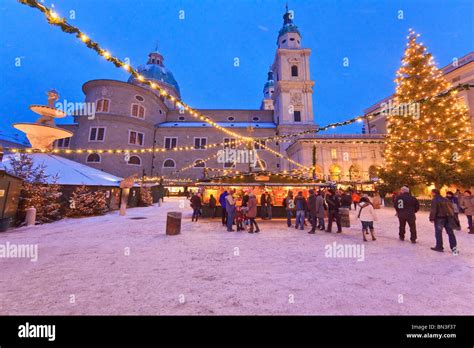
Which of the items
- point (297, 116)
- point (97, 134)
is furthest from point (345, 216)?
point (97, 134)

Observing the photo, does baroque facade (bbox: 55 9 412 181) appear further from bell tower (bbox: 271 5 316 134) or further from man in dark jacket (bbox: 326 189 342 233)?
man in dark jacket (bbox: 326 189 342 233)

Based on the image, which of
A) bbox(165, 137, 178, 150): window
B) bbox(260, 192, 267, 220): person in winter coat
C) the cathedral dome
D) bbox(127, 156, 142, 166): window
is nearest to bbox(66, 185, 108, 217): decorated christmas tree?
bbox(260, 192, 267, 220): person in winter coat

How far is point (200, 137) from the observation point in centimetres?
4009

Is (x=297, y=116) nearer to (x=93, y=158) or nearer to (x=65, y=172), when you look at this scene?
(x=65, y=172)

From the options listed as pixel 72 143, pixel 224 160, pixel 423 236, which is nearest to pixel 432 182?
pixel 423 236

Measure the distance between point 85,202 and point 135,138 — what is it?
2620 centimetres

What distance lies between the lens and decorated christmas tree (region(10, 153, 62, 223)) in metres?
9.88

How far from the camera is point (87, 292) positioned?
337 centimetres

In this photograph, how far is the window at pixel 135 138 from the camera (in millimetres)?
35531

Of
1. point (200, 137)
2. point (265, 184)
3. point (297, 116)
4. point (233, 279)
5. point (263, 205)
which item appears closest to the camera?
point (233, 279)

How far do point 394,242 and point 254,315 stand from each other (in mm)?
6522

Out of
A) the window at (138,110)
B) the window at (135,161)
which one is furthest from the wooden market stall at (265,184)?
the window at (138,110)

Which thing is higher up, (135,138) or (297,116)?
(297,116)
